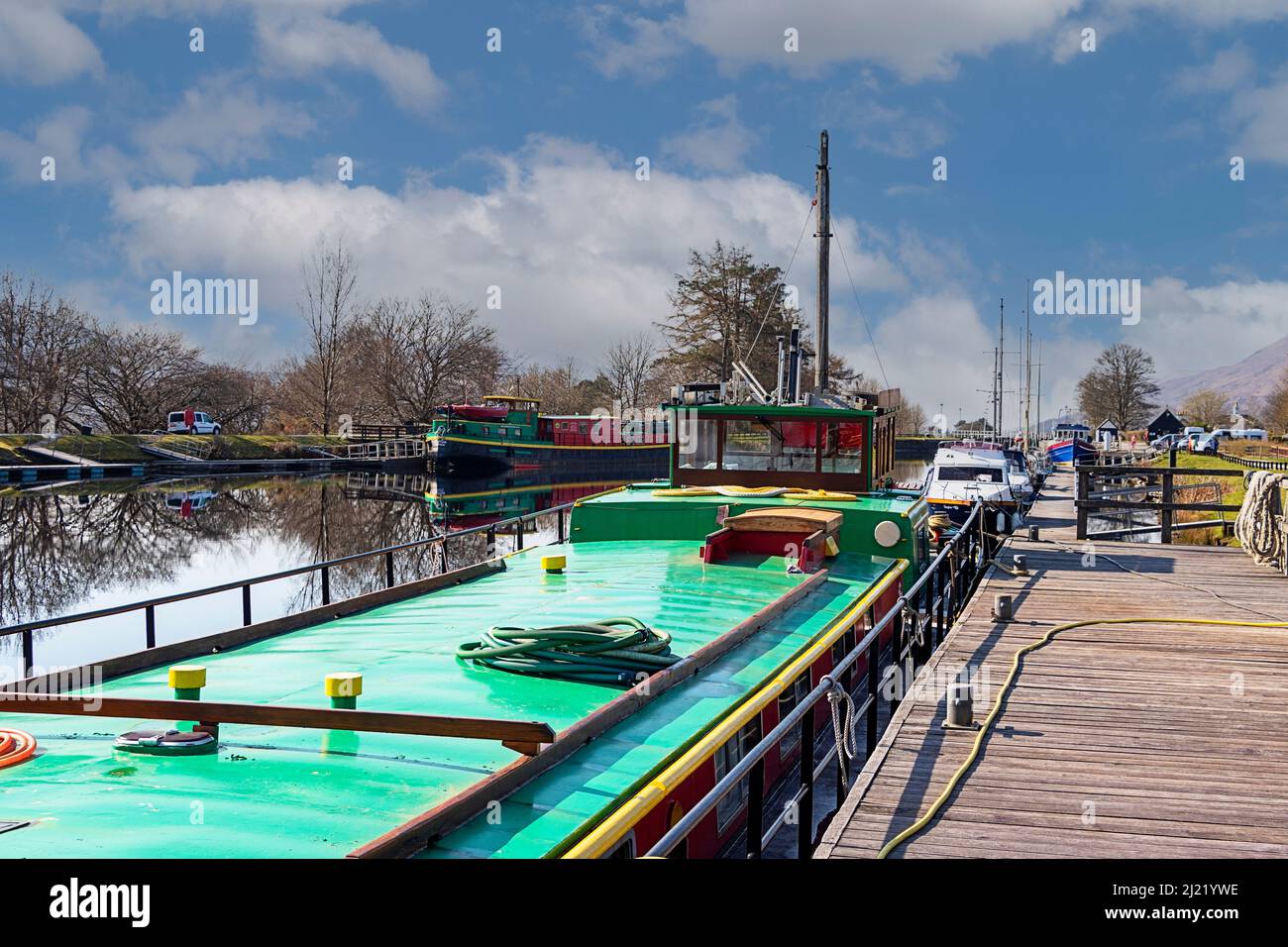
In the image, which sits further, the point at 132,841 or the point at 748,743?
the point at 748,743

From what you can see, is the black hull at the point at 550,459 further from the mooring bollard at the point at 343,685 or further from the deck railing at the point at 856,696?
the mooring bollard at the point at 343,685

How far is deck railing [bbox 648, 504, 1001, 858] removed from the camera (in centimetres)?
435

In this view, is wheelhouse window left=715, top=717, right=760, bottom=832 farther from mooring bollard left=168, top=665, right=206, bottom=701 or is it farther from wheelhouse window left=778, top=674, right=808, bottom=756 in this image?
mooring bollard left=168, top=665, right=206, bottom=701

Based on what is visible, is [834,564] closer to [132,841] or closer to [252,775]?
[252,775]

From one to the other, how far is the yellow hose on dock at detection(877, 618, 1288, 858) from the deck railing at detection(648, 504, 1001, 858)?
48cm

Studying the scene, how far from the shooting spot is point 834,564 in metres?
10.1

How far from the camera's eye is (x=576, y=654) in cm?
596

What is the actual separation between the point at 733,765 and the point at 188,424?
59.9 metres

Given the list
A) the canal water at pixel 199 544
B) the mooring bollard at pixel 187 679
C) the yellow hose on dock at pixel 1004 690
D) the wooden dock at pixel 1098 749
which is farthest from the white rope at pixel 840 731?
the canal water at pixel 199 544

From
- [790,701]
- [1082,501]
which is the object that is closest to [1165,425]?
[1082,501]

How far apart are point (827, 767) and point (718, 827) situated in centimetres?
208
